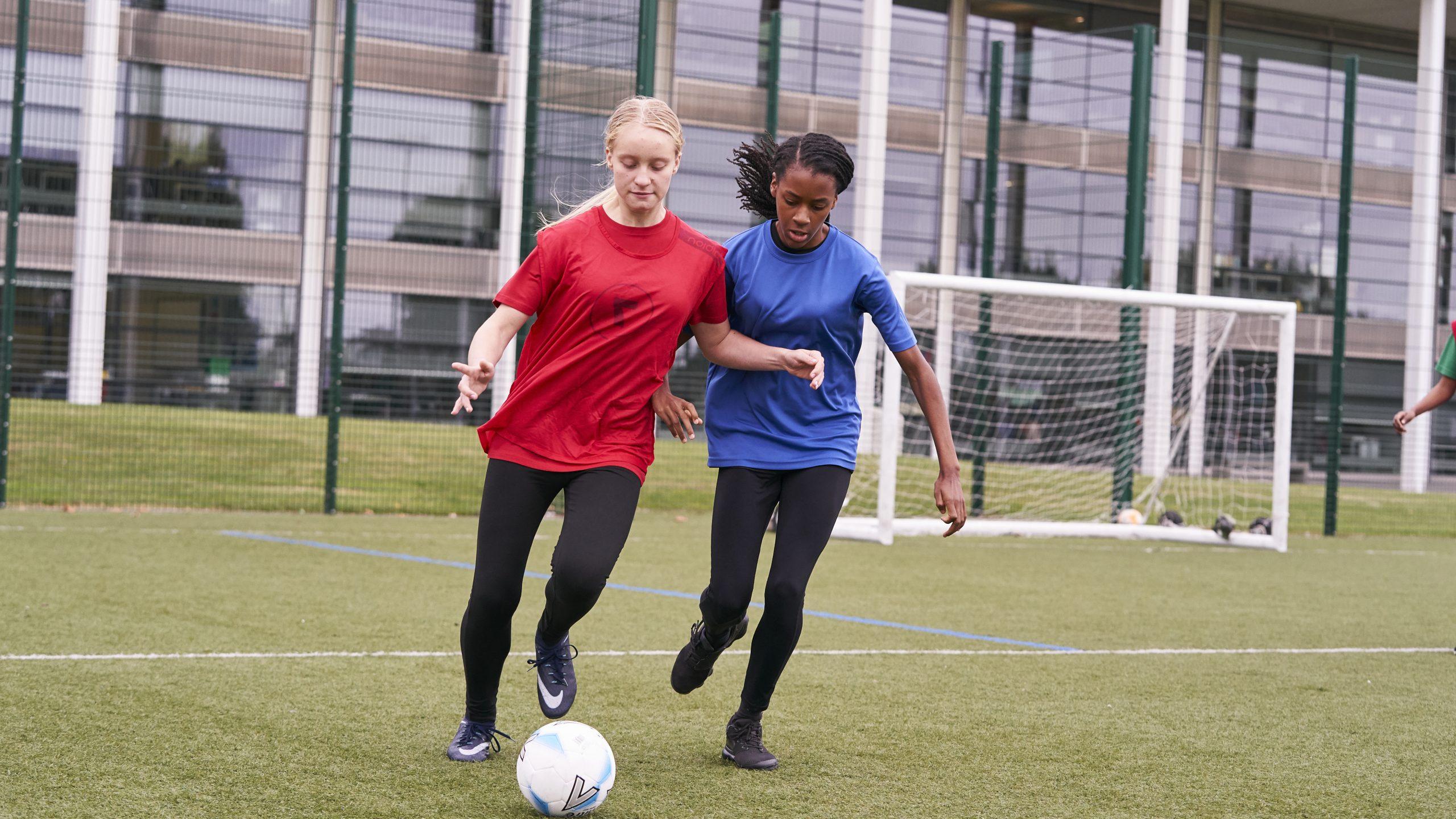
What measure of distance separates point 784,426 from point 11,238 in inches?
345

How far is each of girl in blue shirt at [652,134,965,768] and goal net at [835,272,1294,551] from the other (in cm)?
765

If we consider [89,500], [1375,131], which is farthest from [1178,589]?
[1375,131]

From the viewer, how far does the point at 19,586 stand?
6.44 meters

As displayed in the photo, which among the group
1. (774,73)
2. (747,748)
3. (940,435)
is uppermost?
(774,73)

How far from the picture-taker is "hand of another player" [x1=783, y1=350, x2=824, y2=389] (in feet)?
11.5

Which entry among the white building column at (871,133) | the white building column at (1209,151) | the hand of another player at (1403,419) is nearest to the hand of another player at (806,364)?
the hand of another player at (1403,419)

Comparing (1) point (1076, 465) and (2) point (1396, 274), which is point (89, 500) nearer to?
(1) point (1076, 465)

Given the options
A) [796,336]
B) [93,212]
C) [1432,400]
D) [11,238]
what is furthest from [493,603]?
[93,212]

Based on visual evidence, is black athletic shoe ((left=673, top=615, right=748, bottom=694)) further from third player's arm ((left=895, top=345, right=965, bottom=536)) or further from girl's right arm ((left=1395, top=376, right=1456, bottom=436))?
girl's right arm ((left=1395, top=376, right=1456, bottom=436))

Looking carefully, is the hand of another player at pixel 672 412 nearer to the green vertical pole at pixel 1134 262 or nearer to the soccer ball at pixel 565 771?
the soccer ball at pixel 565 771

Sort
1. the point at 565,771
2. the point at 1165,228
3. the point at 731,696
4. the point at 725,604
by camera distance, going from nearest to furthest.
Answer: the point at 565,771 → the point at 725,604 → the point at 731,696 → the point at 1165,228

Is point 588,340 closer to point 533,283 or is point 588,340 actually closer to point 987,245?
point 533,283

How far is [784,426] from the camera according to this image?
3.82 m

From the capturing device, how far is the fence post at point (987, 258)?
12.4 m
